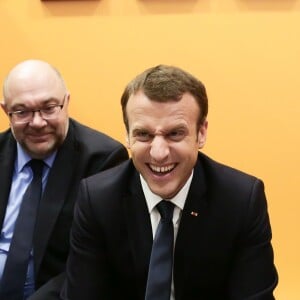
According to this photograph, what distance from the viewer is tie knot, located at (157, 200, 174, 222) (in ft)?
4.75

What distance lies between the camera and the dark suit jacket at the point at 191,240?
142 centimetres

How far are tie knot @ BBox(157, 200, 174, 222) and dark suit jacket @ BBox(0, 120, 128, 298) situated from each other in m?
0.40

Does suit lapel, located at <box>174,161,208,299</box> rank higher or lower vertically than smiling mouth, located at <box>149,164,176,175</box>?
Answer: lower

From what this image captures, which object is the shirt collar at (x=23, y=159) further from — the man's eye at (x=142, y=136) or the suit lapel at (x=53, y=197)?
the man's eye at (x=142, y=136)

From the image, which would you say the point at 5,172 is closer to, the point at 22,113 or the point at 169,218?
the point at 22,113

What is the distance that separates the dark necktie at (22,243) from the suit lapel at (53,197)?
30mm

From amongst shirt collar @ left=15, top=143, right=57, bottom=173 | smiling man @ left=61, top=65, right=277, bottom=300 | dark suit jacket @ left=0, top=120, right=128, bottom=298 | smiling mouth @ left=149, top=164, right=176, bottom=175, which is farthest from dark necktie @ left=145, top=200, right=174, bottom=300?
shirt collar @ left=15, top=143, right=57, bottom=173

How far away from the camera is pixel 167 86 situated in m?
1.32

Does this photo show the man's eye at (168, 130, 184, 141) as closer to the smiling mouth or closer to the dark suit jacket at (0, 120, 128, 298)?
the smiling mouth

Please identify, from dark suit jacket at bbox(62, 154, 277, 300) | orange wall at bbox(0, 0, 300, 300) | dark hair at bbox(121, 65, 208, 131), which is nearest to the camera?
dark hair at bbox(121, 65, 208, 131)

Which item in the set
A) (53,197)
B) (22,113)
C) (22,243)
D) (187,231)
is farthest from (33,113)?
(187,231)

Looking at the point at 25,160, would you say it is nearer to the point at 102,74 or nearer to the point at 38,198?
the point at 38,198

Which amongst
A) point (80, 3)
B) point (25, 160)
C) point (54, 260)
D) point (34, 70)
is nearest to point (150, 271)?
point (54, 260)

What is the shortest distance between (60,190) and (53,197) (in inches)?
1.3
